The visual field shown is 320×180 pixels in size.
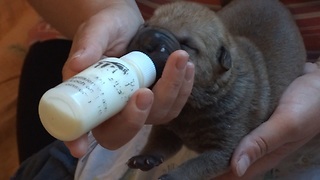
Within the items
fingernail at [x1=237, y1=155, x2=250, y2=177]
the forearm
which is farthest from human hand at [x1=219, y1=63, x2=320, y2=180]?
the forearm

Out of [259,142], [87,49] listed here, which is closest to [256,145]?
[259,142]

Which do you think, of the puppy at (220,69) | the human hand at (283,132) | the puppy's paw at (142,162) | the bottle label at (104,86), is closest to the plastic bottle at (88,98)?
the bottle label at (104,86)

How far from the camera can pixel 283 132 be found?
1115 millimetres

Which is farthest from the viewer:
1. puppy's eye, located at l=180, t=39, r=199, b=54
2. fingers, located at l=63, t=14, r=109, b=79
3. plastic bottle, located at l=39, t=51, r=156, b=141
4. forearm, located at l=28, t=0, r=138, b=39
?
Answer: forearm, located at l=28, t=0, r=138, b=39

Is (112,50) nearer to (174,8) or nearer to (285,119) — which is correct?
(174,8)

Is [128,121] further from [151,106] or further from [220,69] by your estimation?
[220,69]

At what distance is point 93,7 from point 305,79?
459mm

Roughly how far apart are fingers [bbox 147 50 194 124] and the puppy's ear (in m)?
0.12

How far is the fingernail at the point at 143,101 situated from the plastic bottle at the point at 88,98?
1 cm

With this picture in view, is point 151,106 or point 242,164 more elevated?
point 151,106

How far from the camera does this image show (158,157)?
1090mm

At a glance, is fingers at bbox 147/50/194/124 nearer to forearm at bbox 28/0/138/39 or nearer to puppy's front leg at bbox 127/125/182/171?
puppy's front leg at bbox 127/125/182/171

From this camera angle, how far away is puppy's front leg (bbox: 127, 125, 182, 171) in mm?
1072

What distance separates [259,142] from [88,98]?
45 cm
